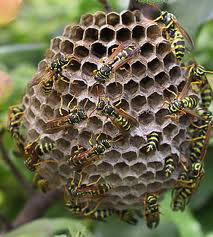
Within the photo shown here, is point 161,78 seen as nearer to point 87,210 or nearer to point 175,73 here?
point 175,73

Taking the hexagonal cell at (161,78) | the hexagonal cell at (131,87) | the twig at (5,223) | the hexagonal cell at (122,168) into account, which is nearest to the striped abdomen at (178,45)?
the hexagonal cell at (161,78)

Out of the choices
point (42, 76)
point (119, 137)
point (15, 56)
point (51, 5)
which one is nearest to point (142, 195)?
point (119, 137)

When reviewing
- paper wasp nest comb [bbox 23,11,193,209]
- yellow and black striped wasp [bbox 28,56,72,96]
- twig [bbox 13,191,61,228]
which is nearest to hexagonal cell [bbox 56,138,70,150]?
paper wasp nest comb [bbox 23,11,193,209]

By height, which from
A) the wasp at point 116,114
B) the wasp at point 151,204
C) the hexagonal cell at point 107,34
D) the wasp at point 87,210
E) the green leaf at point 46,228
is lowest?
the green leaf at point 46,228

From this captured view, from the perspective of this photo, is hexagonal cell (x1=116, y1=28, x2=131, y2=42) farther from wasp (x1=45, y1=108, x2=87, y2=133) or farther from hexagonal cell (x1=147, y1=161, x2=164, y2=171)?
hexagonal cell (x1=147, y1=161, x2=164, y2=171)

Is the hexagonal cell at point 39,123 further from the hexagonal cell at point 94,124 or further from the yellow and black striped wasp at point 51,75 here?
the hexagonal cell at point 94,124
